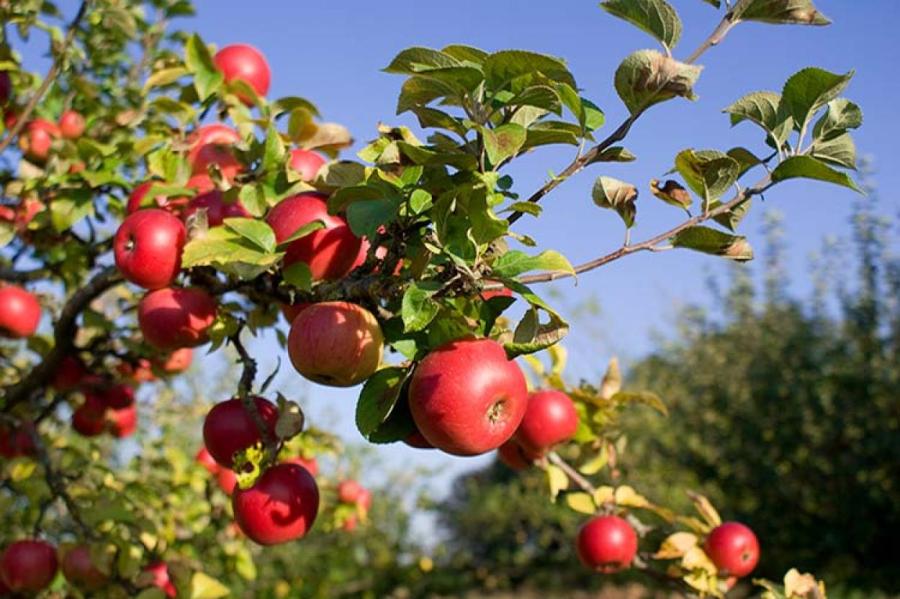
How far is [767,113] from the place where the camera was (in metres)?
1.16

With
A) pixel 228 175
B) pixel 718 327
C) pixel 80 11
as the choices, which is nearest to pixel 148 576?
pixel 228 175

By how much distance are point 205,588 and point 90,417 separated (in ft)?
3.00

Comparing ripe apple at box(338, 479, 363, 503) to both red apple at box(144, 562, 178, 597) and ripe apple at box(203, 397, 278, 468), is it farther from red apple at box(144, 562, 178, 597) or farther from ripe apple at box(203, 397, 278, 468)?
ripe apple at box(203, 397, 278, 468)

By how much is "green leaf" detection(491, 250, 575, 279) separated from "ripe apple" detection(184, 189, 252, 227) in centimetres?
66

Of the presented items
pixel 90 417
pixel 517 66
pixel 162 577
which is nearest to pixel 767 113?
pixel 517 66

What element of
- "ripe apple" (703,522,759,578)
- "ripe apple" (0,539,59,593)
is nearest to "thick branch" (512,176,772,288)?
"ripe apple" (703,522,759,578)

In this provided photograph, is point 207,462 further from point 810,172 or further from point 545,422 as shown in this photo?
point 810,172

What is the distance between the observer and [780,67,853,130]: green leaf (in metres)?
1.10

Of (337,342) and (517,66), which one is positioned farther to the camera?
(337,342)

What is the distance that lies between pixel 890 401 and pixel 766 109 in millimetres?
7602

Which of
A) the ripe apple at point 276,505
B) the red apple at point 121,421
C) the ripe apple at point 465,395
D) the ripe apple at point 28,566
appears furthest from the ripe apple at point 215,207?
the red apple at point 121,421

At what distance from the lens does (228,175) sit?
5.96 feet

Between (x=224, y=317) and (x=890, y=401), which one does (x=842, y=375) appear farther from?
(x=224, y=317)

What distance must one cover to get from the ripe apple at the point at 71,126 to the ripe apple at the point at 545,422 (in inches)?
66.9
